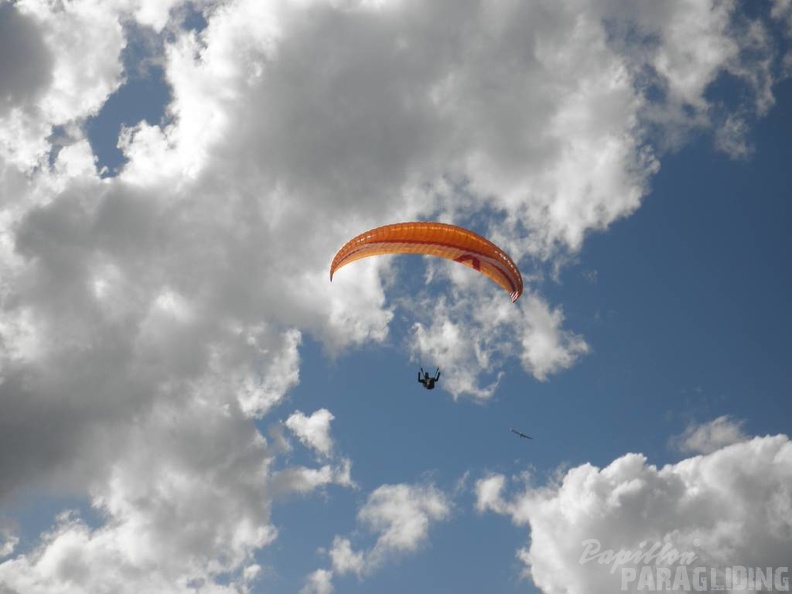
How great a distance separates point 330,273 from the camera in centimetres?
4444

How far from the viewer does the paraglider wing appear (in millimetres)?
45562

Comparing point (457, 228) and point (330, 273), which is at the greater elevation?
point (457, 228)

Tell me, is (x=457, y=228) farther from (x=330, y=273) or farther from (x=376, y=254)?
(x=330, y=273)

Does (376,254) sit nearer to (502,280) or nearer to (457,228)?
(457,228)

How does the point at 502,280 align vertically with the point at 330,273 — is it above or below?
above

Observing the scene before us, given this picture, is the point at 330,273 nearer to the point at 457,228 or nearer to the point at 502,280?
the point at 457,228

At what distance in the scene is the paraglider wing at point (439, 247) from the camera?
4556 cm

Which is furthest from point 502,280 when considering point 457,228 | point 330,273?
point 330,273

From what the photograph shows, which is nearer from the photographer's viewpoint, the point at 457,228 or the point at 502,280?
the point at 457,228

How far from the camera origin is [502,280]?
5150cm

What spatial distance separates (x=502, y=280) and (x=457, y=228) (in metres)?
7.87

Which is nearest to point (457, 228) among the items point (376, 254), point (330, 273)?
point (376, 254)

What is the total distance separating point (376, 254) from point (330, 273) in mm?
6228

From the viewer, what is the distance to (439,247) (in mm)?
48719
